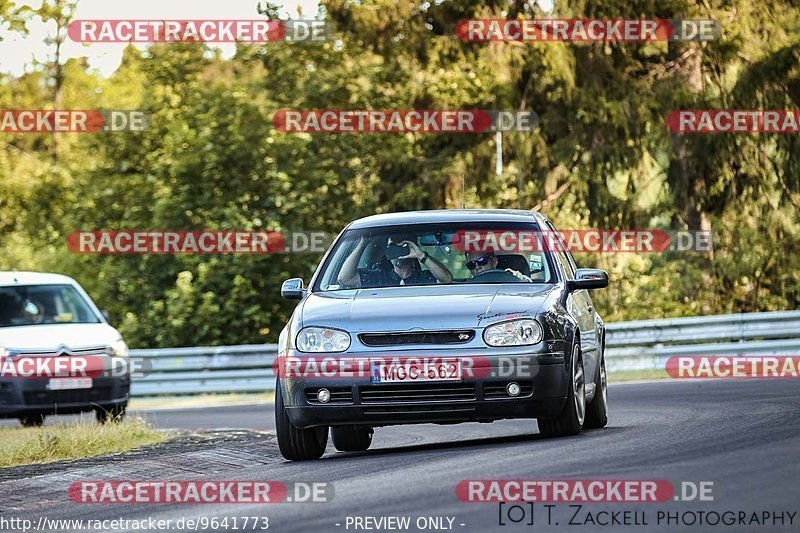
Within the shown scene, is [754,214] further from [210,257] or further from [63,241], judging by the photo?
[63,241]

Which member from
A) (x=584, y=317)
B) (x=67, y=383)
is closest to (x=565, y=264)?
(x=584, y=317)

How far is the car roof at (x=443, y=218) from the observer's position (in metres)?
11.9

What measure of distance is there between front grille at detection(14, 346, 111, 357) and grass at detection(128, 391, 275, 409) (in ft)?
20.8

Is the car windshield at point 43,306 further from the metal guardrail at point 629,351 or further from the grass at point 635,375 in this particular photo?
the grass at point 635,375

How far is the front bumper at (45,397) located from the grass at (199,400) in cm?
645

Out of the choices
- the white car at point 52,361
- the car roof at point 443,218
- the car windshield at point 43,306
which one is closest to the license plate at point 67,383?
the white car at point 52,361

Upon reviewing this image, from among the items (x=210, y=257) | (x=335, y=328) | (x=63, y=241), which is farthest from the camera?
(x=63, y=241)

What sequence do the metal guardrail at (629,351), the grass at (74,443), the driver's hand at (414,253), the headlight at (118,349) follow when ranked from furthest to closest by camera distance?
1. the metal guardrail at (629,351)
2. the headlight at (118,349)
3. the grass at (74,443)
4. the driver's hand at (414,253)

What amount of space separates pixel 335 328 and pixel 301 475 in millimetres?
1175

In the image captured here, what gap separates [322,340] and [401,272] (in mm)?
1193

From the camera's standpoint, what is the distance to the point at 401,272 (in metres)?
11.6

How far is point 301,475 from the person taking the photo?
386 inches

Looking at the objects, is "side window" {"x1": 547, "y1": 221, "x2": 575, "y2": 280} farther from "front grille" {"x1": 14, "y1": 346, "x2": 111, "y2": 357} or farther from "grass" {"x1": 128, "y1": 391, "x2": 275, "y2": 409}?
"grass" {"x1": 128, "y1": 391, "x2": 275, "y2": 409}

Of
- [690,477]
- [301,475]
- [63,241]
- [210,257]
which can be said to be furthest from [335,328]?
[63,241]
